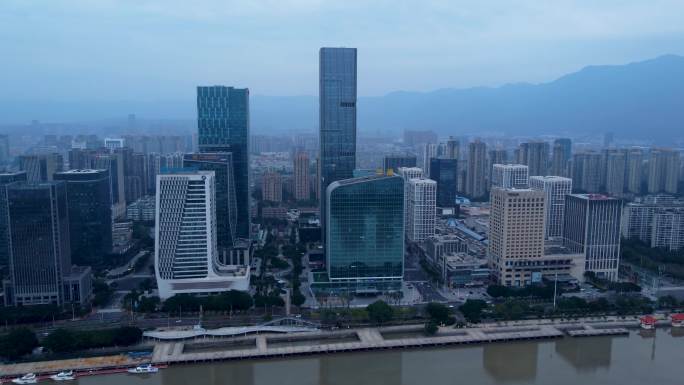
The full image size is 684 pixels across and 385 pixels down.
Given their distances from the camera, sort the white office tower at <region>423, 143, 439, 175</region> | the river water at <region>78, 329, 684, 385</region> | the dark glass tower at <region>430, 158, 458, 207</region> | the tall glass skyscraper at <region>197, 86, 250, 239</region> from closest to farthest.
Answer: the river water at <region>78, 329, 684, 385</region>, the tall glass skyscraper at <region>197, 86, 250, 239</region>, the dark glass tower at <region>430, 158, 458, 207</region>, the white office tower at <region>423, 143, 439, 175</region>

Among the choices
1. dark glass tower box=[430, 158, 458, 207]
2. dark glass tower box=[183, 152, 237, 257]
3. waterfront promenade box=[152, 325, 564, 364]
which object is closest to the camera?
waterfront promenade box=[152, 325, 564, 364]

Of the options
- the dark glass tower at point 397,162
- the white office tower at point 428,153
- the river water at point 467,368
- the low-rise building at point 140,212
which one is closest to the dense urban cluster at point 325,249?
the low-rise building at point 140,212

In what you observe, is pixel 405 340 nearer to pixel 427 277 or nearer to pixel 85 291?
pixel 427 277

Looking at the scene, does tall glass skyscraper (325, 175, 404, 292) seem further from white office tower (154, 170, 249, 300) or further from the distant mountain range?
the distant mountain range

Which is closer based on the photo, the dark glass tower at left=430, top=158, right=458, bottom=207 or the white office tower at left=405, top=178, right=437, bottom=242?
the white office tower at left=405, top=178, right=437, bottom=242

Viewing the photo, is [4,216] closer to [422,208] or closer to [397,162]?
[422,208]

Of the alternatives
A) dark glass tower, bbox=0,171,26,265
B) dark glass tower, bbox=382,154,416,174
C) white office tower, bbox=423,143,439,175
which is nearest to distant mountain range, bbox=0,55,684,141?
white office tower, bbox=423,143,439,175
